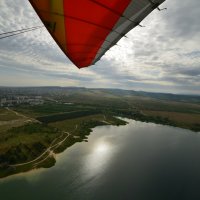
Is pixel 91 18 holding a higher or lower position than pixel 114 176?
higher

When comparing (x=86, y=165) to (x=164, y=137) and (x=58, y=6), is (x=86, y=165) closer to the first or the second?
(x=164, y=137)

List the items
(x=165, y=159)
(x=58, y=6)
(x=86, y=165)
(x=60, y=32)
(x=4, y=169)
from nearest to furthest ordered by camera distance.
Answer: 1. (x=58, y=6)
2. (x=60, y=32)
3. (x=4, y=169)
4. (x=86, y=165)
5. (x=165, y=159)

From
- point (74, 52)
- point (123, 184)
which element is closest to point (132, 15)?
point (74, 52)

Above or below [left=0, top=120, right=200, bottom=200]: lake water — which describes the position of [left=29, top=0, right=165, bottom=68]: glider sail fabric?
above

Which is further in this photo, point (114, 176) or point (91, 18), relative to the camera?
point (114, 176)

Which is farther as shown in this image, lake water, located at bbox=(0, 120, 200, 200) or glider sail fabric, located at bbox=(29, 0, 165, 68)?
lake water, located at bbox=(0, 120, 200, 200)
